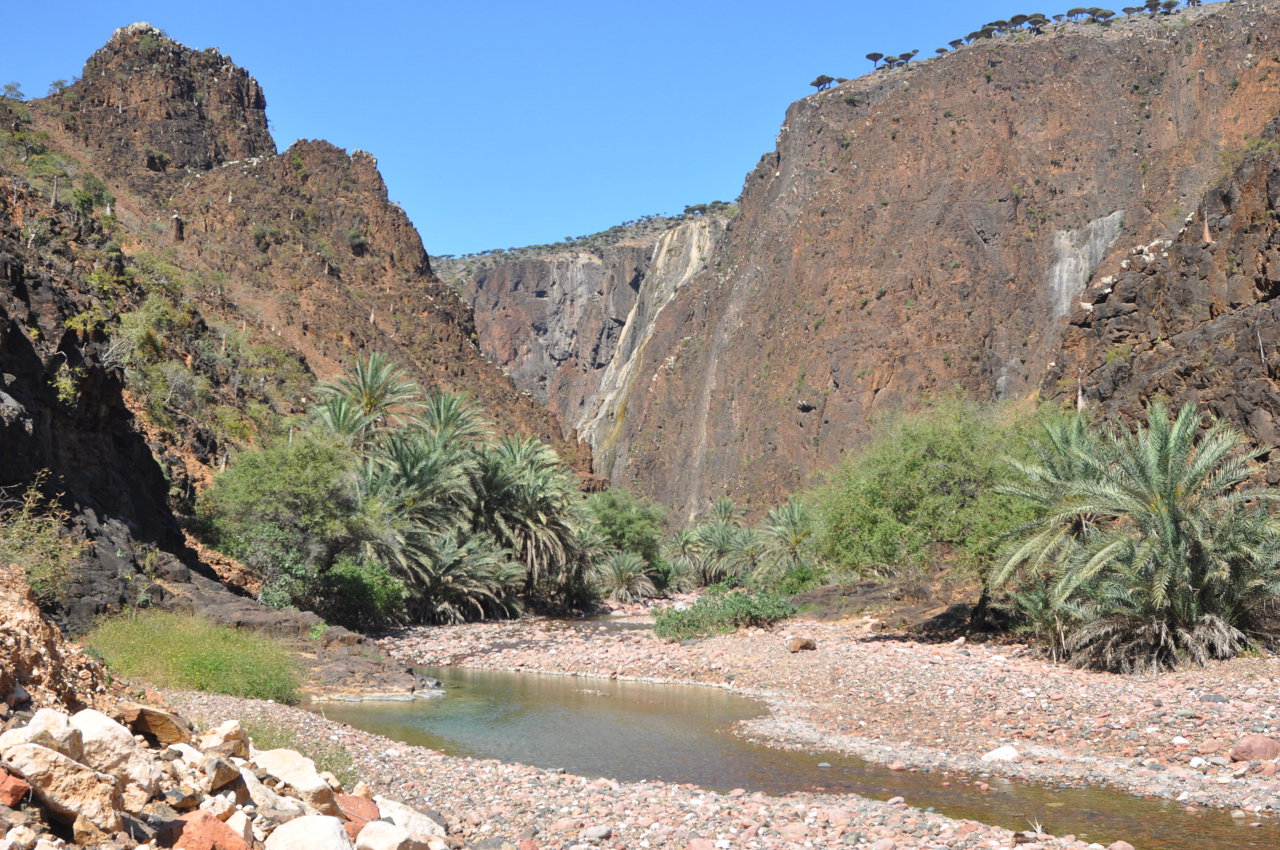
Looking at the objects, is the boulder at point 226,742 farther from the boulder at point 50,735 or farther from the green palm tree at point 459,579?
the green palm tree at point 459,579

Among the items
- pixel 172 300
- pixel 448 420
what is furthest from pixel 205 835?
pixel 172 300

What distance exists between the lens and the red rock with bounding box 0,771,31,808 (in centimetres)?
438

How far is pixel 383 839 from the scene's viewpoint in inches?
230

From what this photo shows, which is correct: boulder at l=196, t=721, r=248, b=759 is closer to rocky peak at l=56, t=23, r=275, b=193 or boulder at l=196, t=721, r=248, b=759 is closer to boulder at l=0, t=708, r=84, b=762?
boulder at l=0, t=708, r=84, b=762

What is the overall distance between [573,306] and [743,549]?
117670 mm

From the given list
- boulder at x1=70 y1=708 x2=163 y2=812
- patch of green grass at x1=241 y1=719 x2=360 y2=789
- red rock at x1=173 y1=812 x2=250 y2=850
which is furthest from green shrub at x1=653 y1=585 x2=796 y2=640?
boulder at x1=70 y1=708 x2=163 y2=812

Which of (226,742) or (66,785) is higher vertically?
(66,785)

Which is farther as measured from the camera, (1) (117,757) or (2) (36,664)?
(2) (36,664)

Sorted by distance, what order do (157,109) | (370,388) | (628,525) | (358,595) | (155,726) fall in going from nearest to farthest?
(155,726), (358,595), (370,388), (628,525), (157,109)

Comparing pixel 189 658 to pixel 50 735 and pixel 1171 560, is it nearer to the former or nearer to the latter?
pixel 50 735

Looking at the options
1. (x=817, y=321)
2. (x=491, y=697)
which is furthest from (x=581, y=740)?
(x=817, y=321)

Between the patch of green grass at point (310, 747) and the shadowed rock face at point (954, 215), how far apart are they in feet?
204

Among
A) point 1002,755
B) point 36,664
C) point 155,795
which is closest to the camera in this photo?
point 155,795

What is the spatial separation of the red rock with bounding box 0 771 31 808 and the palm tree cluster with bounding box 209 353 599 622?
21.0 m
